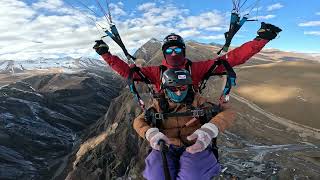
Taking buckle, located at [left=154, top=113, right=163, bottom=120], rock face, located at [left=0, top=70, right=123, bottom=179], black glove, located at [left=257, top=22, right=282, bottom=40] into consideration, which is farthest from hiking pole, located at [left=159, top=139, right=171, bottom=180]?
rock face, located at [left=0, top=70, right=123, bottom=179]

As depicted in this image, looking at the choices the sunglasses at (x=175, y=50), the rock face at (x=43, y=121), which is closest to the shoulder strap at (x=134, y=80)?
the sunglasses at (x=175, y=50)

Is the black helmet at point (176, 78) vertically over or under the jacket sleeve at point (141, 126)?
over

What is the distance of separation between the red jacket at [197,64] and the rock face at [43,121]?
95.1m

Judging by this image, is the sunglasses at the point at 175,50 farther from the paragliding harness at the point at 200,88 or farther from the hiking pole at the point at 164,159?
the hiking pole at the point at 164,159

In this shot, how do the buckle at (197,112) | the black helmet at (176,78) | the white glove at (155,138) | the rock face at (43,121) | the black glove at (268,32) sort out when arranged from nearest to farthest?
1. the white glove at (155,138)
2. the black helmet at (176,78)
3. the buckle at (197,112)
4. the black glove at (268,32)
5. the rock face at (43,121)

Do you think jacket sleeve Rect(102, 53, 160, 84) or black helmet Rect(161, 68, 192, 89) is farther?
jacket sleeve Rect(102, 53, 160, 84)

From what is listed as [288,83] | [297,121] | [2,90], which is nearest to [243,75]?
[288,83]

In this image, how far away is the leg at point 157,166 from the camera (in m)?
6.96

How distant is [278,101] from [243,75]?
2376 cm

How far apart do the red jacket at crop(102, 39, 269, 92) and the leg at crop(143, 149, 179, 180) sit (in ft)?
5.54

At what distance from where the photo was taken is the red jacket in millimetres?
8016

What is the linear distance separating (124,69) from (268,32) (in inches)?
119

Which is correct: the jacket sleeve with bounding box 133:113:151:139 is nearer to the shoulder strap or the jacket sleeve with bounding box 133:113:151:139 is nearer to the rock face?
the shoulder strap

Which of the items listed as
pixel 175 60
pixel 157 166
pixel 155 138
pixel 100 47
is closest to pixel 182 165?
pixel 157 166
